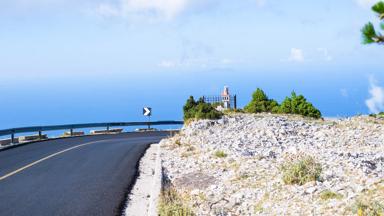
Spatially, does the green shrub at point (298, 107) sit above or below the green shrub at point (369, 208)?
above

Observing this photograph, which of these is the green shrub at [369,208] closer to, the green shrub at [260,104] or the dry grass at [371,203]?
the dry grass at [371,203]

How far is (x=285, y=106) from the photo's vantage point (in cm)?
3897

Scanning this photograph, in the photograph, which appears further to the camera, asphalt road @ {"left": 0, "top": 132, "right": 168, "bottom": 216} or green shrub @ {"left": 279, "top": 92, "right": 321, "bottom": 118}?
green shrub @ {"left": 279, "top": 92, "right": 321, "bottom": 118}

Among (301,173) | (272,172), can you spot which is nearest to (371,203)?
(301,173)

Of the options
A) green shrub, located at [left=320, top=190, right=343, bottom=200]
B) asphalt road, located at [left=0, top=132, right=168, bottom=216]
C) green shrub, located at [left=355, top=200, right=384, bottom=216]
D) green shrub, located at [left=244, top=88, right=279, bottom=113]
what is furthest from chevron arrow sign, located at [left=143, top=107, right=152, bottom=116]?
green shrub, located at [left=355, top=200, right=384, bottom=216]

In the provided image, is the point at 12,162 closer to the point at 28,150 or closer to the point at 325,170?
the point at 28,150

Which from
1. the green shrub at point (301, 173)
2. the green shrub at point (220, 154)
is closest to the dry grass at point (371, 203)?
the green shrub at point (301, 173)

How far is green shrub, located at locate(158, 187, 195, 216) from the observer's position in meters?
9.91

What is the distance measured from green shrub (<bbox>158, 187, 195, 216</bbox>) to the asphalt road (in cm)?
103

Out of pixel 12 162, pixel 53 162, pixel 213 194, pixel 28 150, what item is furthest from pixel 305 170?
pixel 28 150

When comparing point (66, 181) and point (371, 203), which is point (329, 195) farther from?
point (66, 181)

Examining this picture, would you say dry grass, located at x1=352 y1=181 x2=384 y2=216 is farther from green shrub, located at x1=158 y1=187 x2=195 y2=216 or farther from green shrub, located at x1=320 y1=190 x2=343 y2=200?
green shrub, located at x1=158 y1=187 x2=195 y2=216

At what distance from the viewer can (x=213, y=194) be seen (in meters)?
11.8

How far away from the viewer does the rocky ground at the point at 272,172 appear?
31.6ft
